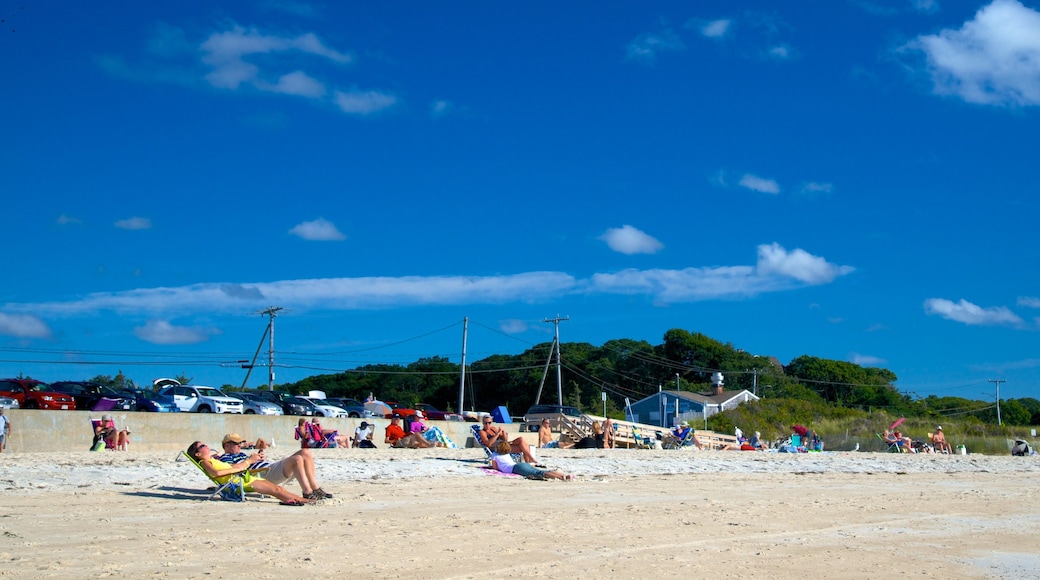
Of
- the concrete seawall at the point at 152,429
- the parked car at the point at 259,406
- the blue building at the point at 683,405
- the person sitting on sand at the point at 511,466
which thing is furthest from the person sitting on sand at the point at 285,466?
the blue building at the point at 683,405

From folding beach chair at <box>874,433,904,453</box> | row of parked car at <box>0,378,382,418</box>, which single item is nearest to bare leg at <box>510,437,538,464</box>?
row of parked car at <box>0,378,382,418</box>

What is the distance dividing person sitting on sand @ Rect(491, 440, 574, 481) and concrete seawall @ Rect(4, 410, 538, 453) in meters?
8.43

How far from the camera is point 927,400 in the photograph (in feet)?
289

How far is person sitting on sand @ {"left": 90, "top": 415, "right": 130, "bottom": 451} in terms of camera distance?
19.6m

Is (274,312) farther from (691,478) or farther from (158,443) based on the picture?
(691,478)

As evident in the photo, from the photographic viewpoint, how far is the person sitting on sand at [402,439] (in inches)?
794

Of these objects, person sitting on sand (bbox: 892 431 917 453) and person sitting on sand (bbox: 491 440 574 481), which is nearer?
person sitting on sand (bbox: 491 440 574 481)

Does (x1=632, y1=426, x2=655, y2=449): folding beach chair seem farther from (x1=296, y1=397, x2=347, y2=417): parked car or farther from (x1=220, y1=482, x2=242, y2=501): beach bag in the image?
(x1=220, y1=482, x2=242, y2=501): beach bag

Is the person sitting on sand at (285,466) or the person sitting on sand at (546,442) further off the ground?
the person sitting on sand at (546,442)

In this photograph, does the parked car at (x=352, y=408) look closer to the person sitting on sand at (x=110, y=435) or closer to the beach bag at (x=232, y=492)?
the person sitting on sand at (x=110, y=435)

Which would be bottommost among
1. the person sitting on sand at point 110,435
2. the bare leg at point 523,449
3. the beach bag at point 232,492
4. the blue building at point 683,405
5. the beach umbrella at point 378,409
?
the beach bag at point 232,492

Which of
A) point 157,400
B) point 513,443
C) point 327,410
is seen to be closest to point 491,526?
point 513,443

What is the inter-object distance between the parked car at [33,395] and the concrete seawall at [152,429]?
20.6 ft

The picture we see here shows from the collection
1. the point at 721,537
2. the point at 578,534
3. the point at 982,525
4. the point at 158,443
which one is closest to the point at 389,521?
the point at 578,534
